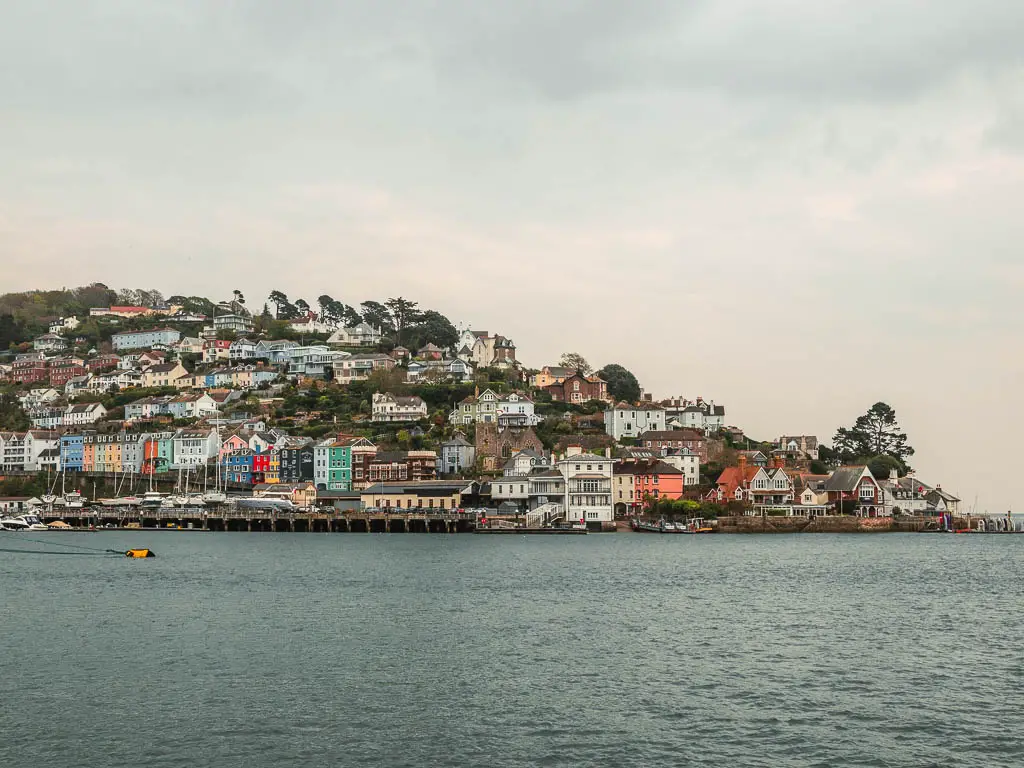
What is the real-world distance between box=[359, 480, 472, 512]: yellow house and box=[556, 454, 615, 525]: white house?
1205 centimetres

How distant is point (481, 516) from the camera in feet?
372

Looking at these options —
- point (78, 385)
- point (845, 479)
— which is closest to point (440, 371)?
point (845, 479)

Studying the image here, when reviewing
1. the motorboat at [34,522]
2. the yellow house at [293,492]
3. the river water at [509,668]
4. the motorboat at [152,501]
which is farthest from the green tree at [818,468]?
the motorboat at [34,522]

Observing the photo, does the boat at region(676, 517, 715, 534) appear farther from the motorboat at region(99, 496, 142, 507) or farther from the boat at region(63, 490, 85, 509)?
the boat at region(63, 490, 85, 509)

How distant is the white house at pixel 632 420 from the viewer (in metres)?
A: 141

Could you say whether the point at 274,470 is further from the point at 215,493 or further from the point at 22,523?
the point at 22,523

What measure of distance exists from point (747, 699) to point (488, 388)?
11718 cm

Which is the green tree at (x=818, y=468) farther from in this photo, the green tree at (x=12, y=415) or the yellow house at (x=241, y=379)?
the green tree at (x=12, y=415)

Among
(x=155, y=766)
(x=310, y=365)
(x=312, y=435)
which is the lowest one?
(x=155, y=766)

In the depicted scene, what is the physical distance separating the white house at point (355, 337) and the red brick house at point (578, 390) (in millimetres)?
39765

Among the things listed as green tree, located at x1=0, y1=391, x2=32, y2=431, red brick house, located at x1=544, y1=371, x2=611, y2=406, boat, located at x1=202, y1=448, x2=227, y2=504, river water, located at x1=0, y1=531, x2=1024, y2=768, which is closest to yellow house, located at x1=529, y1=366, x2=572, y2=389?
red brick house, located at x1=544, y1=371, x2=611, y2=406

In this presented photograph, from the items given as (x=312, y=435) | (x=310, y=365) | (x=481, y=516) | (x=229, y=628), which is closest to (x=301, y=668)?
(x=229, y=628)

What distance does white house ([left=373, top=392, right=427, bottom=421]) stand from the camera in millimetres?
146375

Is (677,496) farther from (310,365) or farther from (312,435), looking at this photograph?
(310,365)
